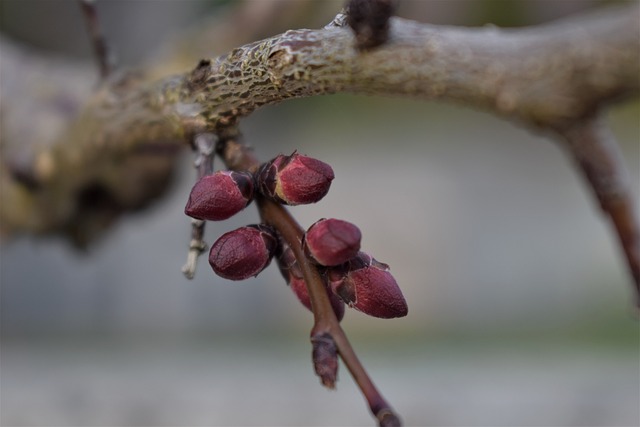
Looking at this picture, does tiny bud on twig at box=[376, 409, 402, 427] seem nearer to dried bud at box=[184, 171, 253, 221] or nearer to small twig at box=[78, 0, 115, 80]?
dried bud at box=[184, 171, 253, 221]

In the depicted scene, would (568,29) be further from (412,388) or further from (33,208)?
(412,388)

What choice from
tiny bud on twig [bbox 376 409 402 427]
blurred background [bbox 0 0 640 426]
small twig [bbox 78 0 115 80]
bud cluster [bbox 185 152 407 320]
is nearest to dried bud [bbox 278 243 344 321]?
bud cluster [bbox 185 152 407 320]

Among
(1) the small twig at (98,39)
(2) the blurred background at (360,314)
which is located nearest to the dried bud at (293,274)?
(1) the small twig at (98,39)

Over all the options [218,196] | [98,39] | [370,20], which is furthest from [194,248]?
[98,39]

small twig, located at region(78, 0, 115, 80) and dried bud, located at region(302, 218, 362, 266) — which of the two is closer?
dried bud, located at region(302, 218, 362, 266)

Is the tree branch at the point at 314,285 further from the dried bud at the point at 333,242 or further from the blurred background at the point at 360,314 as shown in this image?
the blurred background at the point at 360,314

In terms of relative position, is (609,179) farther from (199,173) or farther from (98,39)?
(98,39)
